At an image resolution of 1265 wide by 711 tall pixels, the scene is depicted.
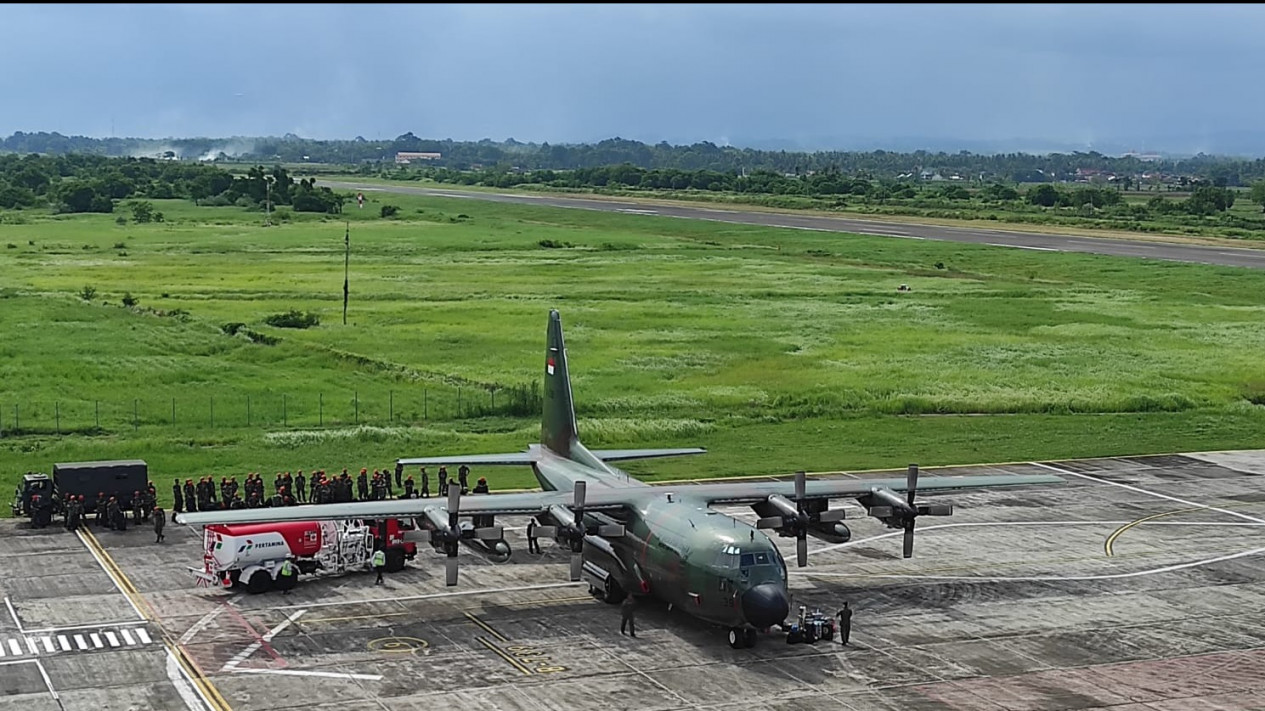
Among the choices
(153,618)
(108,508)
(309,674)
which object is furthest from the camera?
(108,508)

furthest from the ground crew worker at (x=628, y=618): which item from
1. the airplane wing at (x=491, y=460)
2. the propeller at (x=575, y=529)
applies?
the airplane wing at (x=491, y=460)

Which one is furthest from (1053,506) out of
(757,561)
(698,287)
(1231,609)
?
(698,287)

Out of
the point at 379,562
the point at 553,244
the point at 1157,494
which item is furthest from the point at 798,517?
the point at 553,244

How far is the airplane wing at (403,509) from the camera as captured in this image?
4152 centimetres

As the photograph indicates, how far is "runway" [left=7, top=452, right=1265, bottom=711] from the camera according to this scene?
37.3 metres

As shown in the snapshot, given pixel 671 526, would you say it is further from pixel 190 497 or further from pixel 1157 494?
pixel 1157 494

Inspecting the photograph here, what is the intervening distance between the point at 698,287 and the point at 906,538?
288 ft

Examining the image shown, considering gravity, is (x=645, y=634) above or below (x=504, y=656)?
above

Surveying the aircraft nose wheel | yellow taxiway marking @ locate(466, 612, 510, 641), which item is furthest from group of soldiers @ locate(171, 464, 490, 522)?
the aircraft nose wheel

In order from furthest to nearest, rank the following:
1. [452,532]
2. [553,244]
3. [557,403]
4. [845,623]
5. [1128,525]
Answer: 1. [553,244]
2. [1128,525]
3. [557,403]
4. [452,532]
5. [845,623]

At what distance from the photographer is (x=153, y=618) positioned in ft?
143

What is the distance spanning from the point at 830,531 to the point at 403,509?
13045 millimetres

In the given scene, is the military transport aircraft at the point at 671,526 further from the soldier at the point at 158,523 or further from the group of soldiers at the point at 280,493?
the soldier at the point at 158,523

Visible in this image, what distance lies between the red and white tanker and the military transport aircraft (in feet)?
7.82
